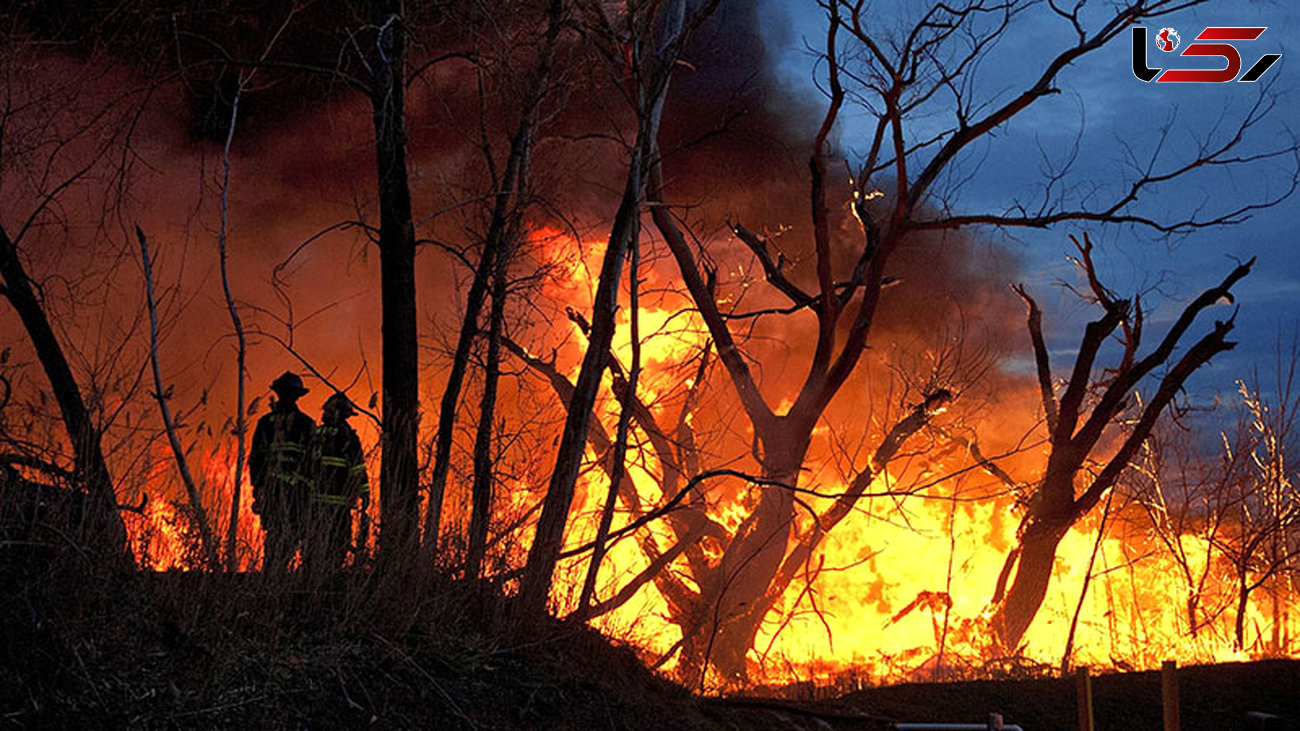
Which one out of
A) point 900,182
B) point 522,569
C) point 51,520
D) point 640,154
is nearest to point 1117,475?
point 900,182

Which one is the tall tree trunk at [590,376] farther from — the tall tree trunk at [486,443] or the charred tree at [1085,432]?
the charred tree at [1085,432]

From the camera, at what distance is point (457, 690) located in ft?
20.8

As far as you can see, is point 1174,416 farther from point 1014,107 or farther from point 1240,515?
point 1014,107

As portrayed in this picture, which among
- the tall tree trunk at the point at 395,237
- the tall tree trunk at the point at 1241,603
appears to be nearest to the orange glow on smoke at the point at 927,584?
the tall tree trunk at the point at 1241,603

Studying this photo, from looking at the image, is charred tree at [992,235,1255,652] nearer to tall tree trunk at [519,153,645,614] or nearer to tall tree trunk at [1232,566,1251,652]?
tall tree trunk at [1232,566,1251,652]

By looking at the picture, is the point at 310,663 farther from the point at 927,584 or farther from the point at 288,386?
the point at 927,584

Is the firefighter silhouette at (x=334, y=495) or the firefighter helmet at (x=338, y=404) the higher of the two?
the firefighter helmet at (x=338, y=404)

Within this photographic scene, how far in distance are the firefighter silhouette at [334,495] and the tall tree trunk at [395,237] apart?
1.47ft

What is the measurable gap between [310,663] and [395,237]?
177 inches

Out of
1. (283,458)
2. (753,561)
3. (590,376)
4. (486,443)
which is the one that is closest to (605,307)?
(590,376)

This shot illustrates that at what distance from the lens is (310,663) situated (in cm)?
598

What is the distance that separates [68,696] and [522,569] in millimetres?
3058

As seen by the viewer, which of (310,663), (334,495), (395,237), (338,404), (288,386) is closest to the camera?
(310,663)

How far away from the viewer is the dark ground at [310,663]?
532 cm
